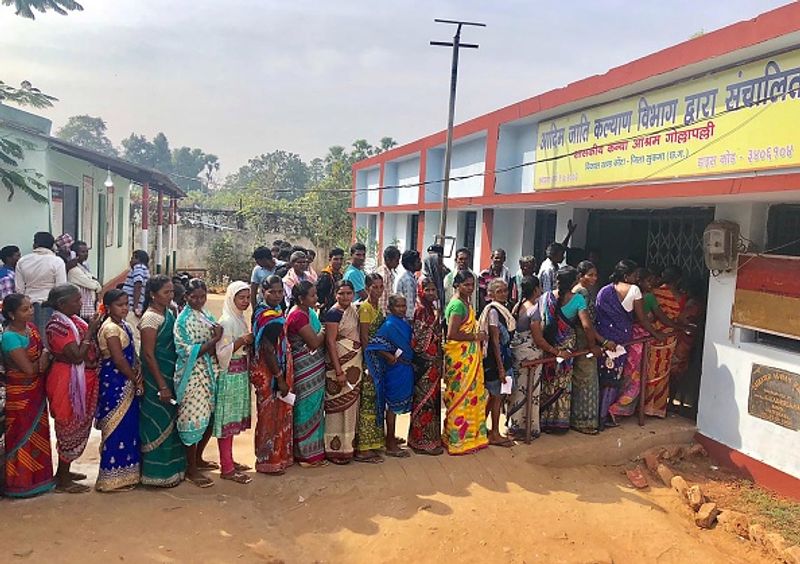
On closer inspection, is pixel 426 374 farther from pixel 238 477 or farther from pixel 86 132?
pixel 86 132

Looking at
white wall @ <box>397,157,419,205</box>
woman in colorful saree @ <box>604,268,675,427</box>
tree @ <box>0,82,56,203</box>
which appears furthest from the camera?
white wall @ <box>397,157,419,205</box>

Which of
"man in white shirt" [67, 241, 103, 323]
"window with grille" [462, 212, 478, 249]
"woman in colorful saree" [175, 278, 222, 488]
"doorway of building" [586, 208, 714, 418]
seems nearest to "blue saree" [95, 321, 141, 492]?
"woman in colorful saree" [175, 278, 222, 488]

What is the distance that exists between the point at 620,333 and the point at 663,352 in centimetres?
60

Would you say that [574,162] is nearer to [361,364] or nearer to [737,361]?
[737,361]

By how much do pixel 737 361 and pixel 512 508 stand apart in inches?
101

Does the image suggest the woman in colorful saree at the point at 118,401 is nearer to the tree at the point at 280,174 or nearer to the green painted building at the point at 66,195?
the green painted building at the point at 66,195

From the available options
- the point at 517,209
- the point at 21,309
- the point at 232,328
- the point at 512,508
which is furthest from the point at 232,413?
the point at 517,209

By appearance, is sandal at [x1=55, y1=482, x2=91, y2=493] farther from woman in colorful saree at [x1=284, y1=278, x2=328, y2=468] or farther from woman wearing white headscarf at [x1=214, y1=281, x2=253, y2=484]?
woman in colorful saree at [x1=284, y1=278, x2=328, y2=468]

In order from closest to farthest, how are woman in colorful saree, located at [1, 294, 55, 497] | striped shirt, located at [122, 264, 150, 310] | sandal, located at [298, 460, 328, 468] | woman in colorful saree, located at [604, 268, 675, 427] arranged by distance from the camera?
woman in colorful saree, located at [1, 294, 55, 497], sandal, located at [298, 460, 328, 468], woman in colorful saree, located at [604, 268, 675, 427], striped shirt, located at [122, 264, 150, 310]

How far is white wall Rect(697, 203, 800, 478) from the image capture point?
515 cm

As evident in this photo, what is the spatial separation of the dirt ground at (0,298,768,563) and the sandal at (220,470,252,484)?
4 centimetres

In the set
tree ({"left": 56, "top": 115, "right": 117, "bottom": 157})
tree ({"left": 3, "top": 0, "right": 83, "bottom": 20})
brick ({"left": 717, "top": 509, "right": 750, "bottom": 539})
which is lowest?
brick ({"left": 717, "top": 509, "right": 750, "bottom": 539})

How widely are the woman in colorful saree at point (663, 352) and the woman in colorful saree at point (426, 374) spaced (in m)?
2.27

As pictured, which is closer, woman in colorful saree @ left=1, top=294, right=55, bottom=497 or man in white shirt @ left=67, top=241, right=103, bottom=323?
woman in colorful saree @ left=1, top=294, right=55, bottom=497
